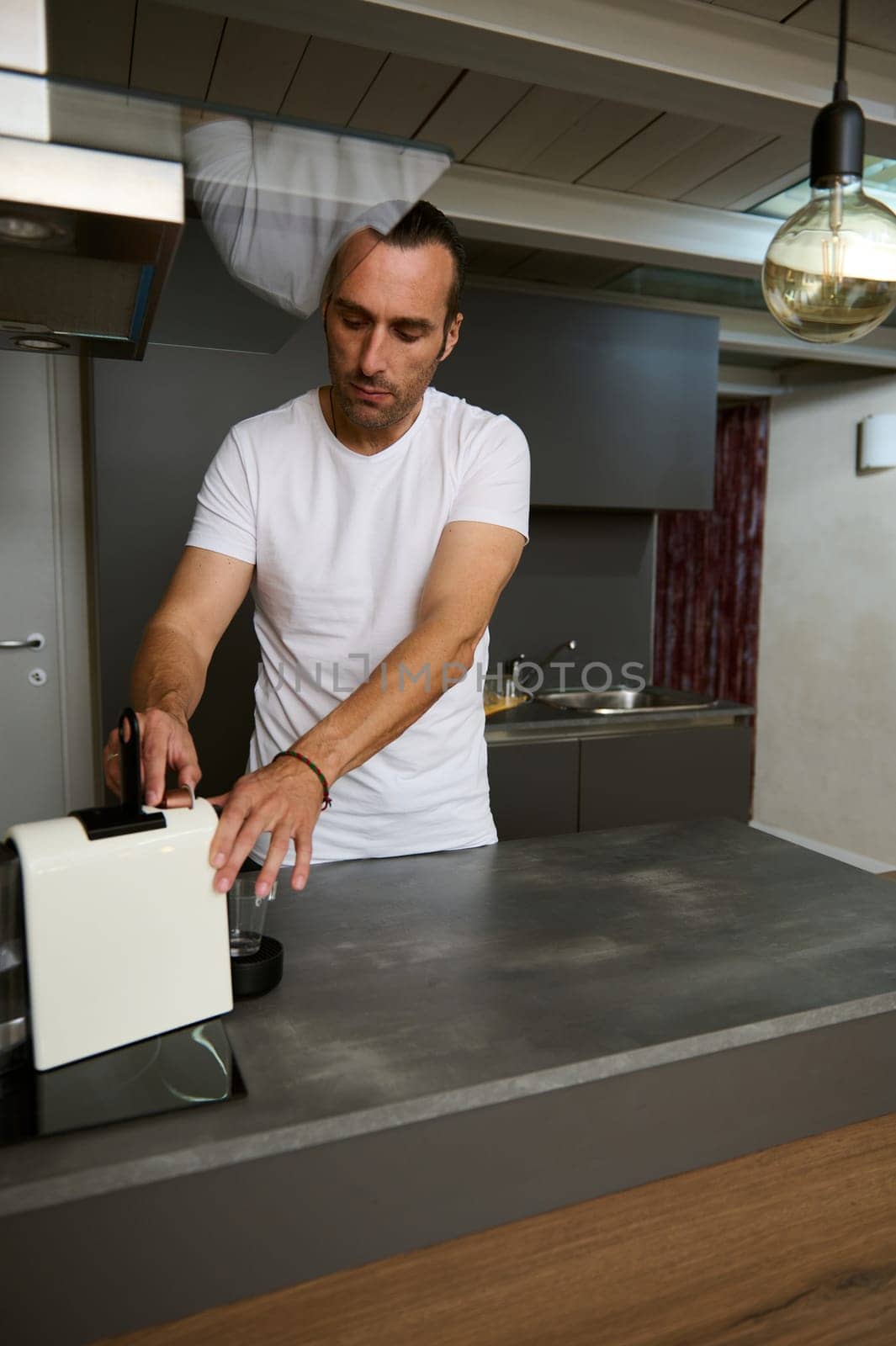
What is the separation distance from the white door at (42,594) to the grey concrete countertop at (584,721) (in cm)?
137

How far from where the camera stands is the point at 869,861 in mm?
4770

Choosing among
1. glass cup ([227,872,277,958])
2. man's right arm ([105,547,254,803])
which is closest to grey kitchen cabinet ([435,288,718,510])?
man's right arm ([105,547,254,803])

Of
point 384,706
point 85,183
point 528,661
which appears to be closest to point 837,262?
point 384,706

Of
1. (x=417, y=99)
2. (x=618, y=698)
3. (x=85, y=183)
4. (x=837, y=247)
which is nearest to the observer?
(x=85, y=183)

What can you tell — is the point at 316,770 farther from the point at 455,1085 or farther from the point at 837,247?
the point at 837,247

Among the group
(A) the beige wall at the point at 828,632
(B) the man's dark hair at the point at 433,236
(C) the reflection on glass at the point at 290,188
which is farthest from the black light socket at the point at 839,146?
(A) the beige wall at the point at 828,632

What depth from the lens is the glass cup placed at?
1.03 metres

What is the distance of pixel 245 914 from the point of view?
3.43 ft

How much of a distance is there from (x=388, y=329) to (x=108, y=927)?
0.96 m

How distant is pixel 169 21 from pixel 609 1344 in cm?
228

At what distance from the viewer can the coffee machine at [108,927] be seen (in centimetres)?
80

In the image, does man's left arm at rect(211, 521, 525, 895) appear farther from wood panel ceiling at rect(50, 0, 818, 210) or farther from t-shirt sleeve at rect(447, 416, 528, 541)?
wood panel ceiling at rect(50, 0, 818, 210)

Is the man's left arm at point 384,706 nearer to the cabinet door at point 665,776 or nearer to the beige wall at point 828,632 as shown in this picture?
the cabinet door at point 665,776

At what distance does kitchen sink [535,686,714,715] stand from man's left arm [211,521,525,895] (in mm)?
2005
